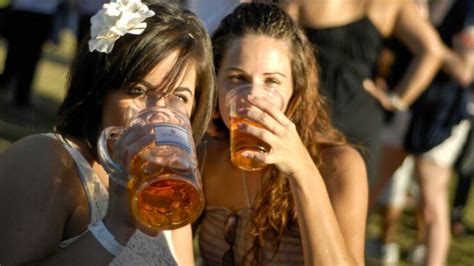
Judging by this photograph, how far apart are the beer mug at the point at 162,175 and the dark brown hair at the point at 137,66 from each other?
0.77 feet

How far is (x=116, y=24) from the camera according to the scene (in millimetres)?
2287

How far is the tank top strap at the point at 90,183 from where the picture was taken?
232 cm

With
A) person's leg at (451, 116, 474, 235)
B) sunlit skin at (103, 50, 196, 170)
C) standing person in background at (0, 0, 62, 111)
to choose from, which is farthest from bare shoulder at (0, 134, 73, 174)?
standing person in background at (0, 0, 62, 111)

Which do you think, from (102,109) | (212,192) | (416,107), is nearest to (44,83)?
(416,107)

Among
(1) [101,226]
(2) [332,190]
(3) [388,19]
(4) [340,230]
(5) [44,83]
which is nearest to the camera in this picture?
(1) [101,226]

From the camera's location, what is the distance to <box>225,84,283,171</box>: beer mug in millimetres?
2492

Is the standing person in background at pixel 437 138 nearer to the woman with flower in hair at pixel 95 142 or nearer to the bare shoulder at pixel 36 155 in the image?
the woman with flower in hair at pixel 95 142

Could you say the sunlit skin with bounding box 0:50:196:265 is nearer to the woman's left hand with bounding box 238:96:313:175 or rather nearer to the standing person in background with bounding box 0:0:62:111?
the woman's left hand with bounding box 238:96:313:175

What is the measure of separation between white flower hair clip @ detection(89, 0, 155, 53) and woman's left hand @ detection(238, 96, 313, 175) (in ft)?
1.22

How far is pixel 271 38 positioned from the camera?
306 centimetres

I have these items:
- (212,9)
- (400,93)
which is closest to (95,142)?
(212,9)

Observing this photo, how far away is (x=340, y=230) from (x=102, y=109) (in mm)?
791

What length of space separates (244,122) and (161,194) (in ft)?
1.78

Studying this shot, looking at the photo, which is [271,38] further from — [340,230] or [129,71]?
[129,71]
